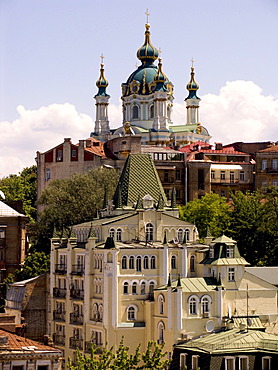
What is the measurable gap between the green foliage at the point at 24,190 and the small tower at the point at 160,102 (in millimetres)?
20136

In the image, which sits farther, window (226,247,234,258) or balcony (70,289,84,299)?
balcony (70,289,84,299)

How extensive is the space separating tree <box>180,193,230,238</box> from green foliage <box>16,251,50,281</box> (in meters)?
15.7

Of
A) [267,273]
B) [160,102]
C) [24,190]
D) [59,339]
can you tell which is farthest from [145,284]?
[160,102]

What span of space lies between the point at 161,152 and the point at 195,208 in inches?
1016

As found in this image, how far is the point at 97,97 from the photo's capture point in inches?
7431

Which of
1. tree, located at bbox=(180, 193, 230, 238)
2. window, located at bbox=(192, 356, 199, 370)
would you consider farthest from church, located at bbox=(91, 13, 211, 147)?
window, located at bbox=(192, 356, 199, 370)

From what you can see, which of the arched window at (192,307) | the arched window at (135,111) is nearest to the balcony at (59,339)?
the arched window at (192,307)

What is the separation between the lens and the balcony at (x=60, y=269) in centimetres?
9282

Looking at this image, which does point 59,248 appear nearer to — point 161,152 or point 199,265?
point 199,265

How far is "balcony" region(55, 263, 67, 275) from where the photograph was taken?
92825 millimetres

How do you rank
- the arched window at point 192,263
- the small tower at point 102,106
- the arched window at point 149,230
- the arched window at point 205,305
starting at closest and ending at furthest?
1. the arched window at point 205,305
2. the arched window at point 192,263
3. the arched window at point 149,230
4. the small tower at point 102,106

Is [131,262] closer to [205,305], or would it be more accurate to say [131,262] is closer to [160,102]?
[205,305]

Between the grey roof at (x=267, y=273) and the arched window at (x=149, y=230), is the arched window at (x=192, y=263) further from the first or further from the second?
the grey roof at (x=267, y=273)

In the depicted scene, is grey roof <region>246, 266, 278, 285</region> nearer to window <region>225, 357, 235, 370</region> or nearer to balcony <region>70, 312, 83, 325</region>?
balcony <region>70, 312, 83, 325</region>
